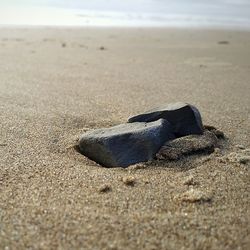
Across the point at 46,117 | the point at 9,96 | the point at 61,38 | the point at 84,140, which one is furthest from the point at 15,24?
the point at 84,140

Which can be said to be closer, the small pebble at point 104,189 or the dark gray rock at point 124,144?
the small pebble at point 104,189

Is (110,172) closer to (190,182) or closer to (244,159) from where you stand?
(190,182)

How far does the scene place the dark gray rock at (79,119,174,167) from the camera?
2297 millimetres

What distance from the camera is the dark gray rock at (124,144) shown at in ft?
7.54

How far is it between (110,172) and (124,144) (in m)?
0.21

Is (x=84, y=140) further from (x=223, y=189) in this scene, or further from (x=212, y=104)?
(x=212, y=104)

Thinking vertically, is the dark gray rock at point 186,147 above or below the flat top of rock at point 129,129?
below

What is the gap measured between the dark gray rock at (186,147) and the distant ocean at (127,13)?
8.30 m

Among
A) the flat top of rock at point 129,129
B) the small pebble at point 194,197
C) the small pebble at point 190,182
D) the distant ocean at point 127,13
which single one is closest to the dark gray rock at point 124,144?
the flat top of rock at point 129,129

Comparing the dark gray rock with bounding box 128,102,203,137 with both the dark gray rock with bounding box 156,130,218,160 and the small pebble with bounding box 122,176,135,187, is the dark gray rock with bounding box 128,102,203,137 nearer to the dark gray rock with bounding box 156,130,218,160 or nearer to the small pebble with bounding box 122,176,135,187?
the dark gray rock with bounding box 156,130,218,160

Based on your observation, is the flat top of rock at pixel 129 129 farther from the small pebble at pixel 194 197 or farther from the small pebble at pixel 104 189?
the small pebble at pixel 194 197

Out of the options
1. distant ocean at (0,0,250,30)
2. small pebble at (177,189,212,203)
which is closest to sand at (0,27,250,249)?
small pebble at (177,189,212,203)

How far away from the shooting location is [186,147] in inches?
96.3

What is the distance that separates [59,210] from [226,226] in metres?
0.69
